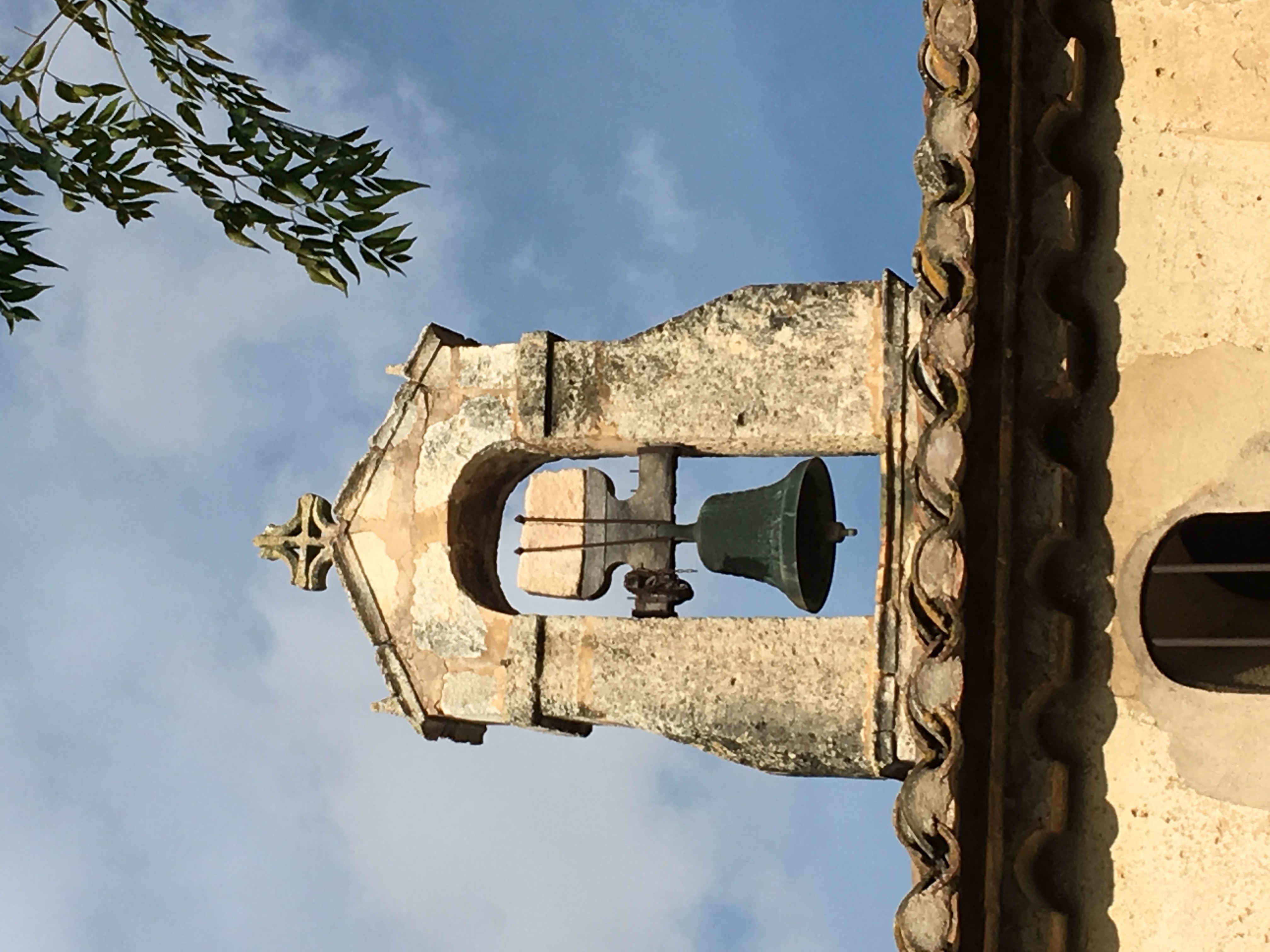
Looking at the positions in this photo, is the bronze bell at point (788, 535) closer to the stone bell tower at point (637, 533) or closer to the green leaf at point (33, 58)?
the stone bell tower at point (637, 533)

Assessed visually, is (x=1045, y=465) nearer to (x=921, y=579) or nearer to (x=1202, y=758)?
(x=921, y=579)

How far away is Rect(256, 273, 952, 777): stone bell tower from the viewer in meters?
6.72

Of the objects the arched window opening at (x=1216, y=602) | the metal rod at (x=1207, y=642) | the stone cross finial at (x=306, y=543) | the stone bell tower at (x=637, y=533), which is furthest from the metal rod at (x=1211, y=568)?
the stone cross finial at (x=306, y=543)

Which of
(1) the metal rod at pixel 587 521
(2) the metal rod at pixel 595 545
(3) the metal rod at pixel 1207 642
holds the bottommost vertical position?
(3) the metal rod at pixel 1207 642

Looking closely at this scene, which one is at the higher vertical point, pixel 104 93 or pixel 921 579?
pixel 104 93

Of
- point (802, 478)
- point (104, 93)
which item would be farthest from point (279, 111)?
point (802, 478)

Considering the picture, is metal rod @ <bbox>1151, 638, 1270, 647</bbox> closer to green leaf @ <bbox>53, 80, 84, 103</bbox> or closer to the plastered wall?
the plastered wall

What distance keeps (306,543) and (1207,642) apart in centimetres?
369

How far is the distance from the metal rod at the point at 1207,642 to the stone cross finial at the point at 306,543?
3398 mm

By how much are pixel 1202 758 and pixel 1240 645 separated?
896 millimetres

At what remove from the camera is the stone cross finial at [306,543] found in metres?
7.66

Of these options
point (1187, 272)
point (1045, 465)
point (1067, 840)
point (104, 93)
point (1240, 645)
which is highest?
point (104, 93)

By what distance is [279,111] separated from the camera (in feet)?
21.1

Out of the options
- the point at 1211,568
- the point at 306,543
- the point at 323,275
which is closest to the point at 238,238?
the point at 323,275
